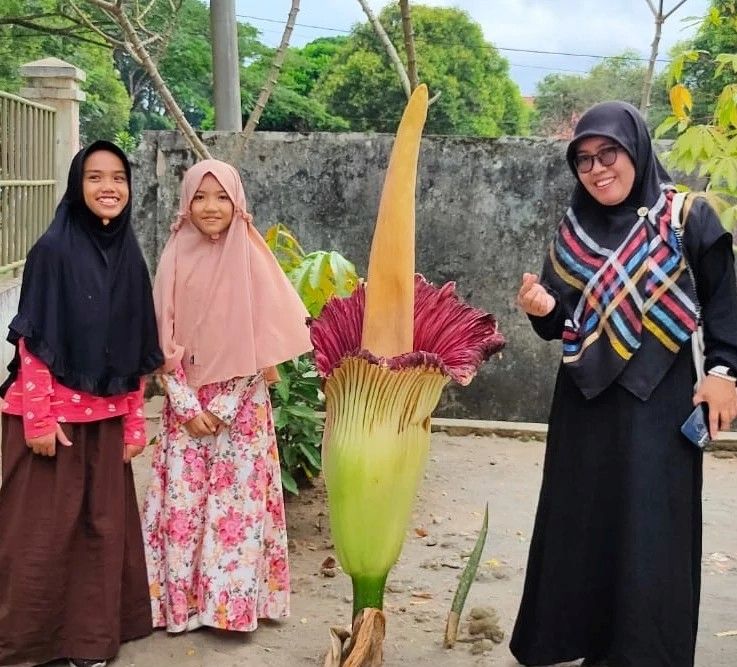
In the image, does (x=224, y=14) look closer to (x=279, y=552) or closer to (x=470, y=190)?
(x=470, y=190)

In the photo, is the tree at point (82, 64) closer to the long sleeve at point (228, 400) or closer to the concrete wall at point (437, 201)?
the concrete wall at point (437, 201)

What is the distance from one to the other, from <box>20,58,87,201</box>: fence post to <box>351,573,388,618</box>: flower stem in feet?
17.6

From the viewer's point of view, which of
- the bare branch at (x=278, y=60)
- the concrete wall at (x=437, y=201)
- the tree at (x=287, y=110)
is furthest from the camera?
the tree at (x=287, y=110)

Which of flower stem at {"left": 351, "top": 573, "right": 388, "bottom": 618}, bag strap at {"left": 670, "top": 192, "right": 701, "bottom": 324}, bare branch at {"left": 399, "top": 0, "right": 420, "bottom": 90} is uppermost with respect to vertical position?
bare branch at {"left": 399, "top": 0, "right": 420, "bottom": 90}

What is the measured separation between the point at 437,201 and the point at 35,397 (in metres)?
3.58

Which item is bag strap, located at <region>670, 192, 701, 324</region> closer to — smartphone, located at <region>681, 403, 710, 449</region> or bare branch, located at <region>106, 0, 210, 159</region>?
smartphone, located at <region>681, 403, 710, 449</region>

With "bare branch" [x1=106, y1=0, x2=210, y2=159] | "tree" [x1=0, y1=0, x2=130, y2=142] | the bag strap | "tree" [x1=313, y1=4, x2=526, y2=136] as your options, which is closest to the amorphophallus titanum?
the bag strap

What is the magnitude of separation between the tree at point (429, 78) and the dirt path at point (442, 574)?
715 inches

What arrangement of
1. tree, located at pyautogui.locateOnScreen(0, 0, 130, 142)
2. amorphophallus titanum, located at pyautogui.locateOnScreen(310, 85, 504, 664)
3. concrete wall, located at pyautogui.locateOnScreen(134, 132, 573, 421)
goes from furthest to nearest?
tree, located at pyautogui.locateOnScreen(0, 0, 130, 142) < concrete wall, located at pyautogui.locateOnScreen(134, 132, 573, 421) < amorphophallus titanum, located at pyautogui.locateOnScreen(310, 85, 504, 664)

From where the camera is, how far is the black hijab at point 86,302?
7.87 feet

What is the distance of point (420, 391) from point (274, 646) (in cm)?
95

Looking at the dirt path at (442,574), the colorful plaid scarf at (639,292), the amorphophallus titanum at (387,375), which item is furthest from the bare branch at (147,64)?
the dirt path at (442,574)

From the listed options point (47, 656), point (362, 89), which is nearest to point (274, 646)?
point (47, 656)

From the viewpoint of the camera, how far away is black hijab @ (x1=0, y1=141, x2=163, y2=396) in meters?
2.40
